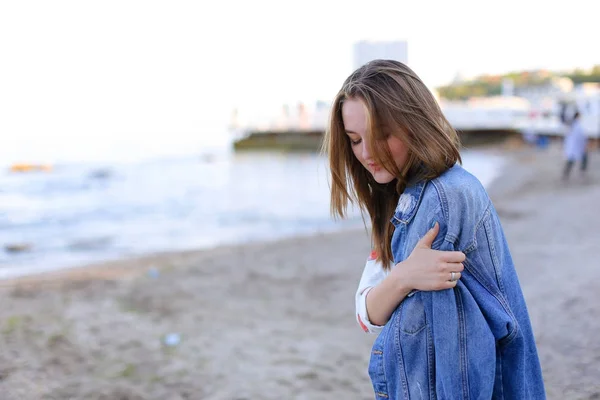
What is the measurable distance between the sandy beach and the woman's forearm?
1.87 m

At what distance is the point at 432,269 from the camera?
4.38 feet

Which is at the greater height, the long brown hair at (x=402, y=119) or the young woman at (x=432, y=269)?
the long brown hair at (x=402, y=119)

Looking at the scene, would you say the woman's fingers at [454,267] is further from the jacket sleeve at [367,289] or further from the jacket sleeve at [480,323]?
the jacket sleeve at [367,289]

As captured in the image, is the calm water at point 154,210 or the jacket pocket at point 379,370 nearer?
the jacket pocket at point 379,370

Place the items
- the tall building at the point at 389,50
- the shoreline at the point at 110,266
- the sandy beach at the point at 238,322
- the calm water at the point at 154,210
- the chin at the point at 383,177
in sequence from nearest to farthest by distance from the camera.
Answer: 1. the chin at the point at 383,177
2. the sandy beach at the point at 238,322
3. the tall building at the point at 389,50
4. the shoreline at the point at 110,266
5. the calm water at the point at 154,210

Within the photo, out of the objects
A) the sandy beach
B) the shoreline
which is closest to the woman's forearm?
the sandy beach

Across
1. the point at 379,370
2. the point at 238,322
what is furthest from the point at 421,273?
the point at 238,322

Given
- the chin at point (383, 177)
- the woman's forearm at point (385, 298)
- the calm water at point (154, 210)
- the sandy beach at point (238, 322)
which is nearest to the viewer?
the woman's forearm at point (385, 298)

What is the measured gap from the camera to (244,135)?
34594 mm

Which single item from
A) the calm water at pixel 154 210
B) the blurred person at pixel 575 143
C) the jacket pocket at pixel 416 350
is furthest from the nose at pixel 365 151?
the blurred person at pixel 575 143

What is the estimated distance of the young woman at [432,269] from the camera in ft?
4.46

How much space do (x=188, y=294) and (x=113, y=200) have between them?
11.2m

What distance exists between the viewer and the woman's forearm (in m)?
1.43

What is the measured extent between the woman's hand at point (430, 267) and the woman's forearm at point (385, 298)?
2 centimetres
